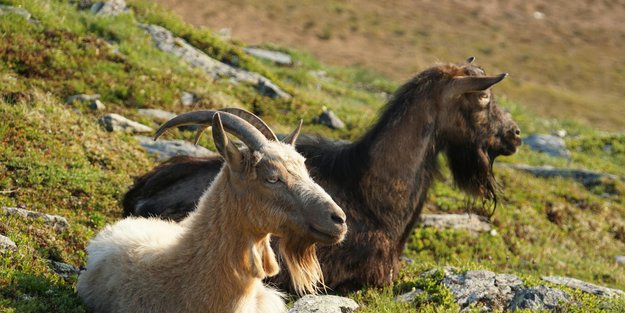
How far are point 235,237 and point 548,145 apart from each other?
18.9 m

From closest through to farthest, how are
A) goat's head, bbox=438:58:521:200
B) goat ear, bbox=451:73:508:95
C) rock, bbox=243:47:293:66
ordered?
goat ear, bbox=451:73:508:95, goat's head, bbox=438:58:521:200, rock, bbox=243:47:293:66

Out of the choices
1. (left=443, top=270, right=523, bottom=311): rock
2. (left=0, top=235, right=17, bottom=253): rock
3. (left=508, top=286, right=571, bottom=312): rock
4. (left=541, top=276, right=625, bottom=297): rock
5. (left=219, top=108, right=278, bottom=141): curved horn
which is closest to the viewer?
(left=219, top=108, right=278, bottom=141): curved horn

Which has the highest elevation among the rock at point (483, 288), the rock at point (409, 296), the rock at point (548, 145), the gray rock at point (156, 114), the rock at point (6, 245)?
the rock at point (6, 245)

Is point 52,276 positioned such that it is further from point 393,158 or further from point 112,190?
point 393,158

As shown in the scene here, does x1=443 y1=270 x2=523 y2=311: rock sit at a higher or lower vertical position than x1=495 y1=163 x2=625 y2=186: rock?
higher

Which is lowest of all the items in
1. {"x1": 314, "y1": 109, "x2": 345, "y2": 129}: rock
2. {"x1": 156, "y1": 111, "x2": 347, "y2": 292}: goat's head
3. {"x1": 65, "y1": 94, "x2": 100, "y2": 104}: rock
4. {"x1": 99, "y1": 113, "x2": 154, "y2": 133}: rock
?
{"x1": 314, "y1": 109, "x2": 345, "y2": 129}: rock

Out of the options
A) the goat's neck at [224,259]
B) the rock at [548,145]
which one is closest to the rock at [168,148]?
the goat's neck at [224,259]

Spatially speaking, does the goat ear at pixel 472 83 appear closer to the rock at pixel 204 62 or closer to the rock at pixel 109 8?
the rock at pixel 204 62

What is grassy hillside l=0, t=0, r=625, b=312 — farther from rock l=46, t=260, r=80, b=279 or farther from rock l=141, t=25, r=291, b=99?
rock l=141, t=25, r=291, b=99

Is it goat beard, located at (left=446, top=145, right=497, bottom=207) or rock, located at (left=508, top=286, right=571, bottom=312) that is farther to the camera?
goat beard, located at (left=446, top=145, right=497, bottom=207)

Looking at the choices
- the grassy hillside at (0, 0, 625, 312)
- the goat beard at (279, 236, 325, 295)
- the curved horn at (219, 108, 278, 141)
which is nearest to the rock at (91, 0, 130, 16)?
the grassy hillside at (0, 0, 625, 312)

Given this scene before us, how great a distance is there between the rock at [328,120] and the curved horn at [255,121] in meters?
10.7

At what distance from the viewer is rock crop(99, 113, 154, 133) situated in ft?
45.1

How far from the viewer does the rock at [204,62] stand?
63.1 ft
